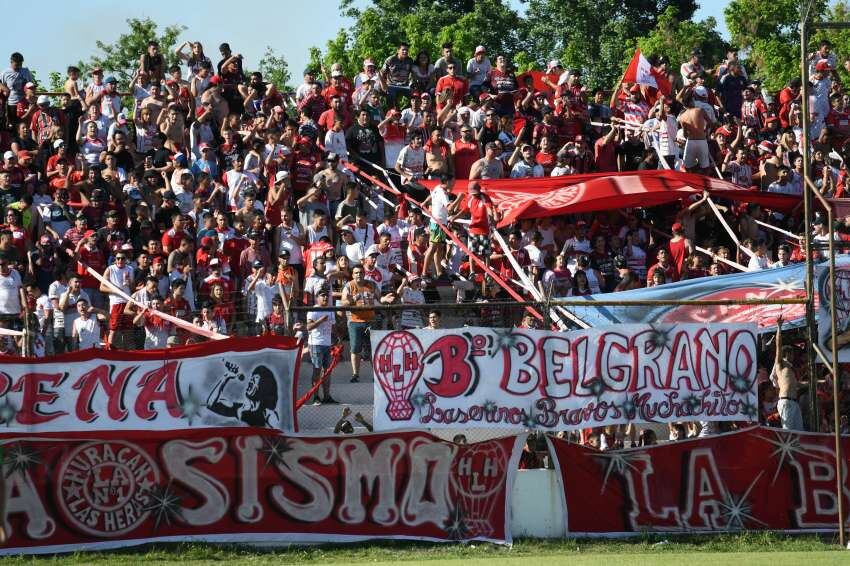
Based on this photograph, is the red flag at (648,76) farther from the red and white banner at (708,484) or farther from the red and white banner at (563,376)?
the red and white banner at (708,484)

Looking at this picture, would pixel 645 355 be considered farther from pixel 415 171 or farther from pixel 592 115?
pixel 592 115

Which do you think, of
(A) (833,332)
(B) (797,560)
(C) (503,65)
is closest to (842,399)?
(A) (833,332)

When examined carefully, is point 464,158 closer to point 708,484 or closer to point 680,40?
point 708,484

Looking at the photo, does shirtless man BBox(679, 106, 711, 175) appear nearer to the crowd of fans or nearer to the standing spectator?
the crowd of fans

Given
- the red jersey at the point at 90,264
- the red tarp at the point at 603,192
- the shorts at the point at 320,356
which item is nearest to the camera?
the shorts at the point at 320,356

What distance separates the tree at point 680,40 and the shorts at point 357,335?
34720mm

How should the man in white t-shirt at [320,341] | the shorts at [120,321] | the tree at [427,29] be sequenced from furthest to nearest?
1. the tree at [427,29]
2. the shorts at [120,321]
3. the man in white t-shirt at [320,341]

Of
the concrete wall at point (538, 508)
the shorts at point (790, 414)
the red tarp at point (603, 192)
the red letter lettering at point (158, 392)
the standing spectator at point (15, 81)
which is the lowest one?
the concrete wall at point (538, 508)

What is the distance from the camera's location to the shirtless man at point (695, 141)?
24516 mm

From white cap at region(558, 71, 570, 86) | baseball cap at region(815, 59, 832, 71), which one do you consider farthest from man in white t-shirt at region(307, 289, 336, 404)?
baseball cap at region(815, 59, 832, 71)

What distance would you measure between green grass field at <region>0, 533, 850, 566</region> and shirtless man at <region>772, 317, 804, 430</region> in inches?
52.2

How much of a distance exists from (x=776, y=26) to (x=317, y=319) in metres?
42.8

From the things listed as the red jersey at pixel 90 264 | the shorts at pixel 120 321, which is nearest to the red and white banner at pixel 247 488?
the shorts at pixel 120 321

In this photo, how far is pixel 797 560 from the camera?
13.2m
